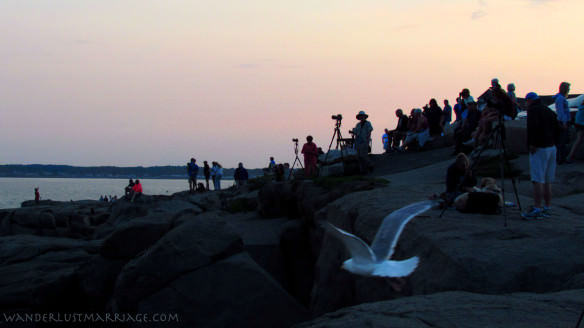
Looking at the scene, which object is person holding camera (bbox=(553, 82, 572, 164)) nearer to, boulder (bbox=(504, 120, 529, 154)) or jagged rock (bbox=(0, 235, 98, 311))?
boulder (bbox=(504, 120, 529, 154))

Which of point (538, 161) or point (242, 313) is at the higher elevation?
point (538, 161)

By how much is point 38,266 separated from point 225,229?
198 inches

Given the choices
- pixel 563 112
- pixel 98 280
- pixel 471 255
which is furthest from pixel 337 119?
pixel 471 255

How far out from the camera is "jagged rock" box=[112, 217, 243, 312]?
8.65 meters

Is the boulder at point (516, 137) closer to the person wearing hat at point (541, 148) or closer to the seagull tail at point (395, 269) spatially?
the person wearing hat at point (541, 148)

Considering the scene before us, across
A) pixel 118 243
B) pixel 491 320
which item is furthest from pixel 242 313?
pixel 491 320

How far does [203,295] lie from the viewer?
27.5 feet

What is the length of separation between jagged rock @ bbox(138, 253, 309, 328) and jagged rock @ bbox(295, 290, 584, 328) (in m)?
4.32

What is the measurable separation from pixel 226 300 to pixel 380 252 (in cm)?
452

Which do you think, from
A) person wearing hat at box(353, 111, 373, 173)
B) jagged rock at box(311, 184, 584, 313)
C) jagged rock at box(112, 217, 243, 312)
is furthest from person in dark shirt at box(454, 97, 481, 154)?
jagged rock at box(112, 217, 243, 312)

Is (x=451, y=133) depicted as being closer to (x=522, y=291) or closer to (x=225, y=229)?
(x=225, y=229)

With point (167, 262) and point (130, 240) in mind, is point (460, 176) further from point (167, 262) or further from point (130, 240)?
point (130, 240)

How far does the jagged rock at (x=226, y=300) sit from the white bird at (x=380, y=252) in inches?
171

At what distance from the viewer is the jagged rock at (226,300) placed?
8.18 metres
